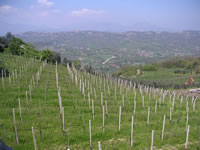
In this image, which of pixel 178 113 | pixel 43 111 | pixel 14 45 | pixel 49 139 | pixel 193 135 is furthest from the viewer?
pixel 14 45

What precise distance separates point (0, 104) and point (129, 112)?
6.18 meters

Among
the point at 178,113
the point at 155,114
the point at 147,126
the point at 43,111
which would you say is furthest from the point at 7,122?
the point at 178,113

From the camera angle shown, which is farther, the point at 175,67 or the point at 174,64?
the point at 174,64

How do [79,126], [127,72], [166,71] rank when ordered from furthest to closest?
[127,72] < [166,71] < [79,126]

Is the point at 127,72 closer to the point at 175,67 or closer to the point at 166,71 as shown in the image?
the point at 166,71

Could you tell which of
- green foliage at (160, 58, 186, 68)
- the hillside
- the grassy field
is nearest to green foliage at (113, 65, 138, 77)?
the hillside

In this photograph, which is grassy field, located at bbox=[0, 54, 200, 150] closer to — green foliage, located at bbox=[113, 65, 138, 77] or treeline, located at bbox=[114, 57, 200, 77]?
treeline, located at bbox=[114, 57, 200, 77]

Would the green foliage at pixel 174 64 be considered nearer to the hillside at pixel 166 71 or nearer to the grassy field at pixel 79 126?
the hillside at pixel 166 71

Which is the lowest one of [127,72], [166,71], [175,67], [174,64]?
[127,72]

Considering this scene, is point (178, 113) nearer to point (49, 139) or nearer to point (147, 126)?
point (147, 126)

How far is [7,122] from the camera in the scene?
762 cm

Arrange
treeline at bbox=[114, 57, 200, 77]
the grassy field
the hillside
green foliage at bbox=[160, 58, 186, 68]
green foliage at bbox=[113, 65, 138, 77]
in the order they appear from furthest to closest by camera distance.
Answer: green foliage at bbox=[160, 58, 186, 68] → green foliage at bbox=[113, 65, 138, 77] → treeline at bbox=[114, 57, 200, 77] → the hillside → the grassy field

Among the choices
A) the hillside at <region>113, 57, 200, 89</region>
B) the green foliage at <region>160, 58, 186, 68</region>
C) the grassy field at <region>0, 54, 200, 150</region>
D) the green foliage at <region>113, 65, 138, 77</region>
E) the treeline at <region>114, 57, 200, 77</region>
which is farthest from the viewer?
the green foliage at <region>160, 58, 186, 68</region>

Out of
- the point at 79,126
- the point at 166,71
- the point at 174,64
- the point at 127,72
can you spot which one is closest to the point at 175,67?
the point at 174,64
